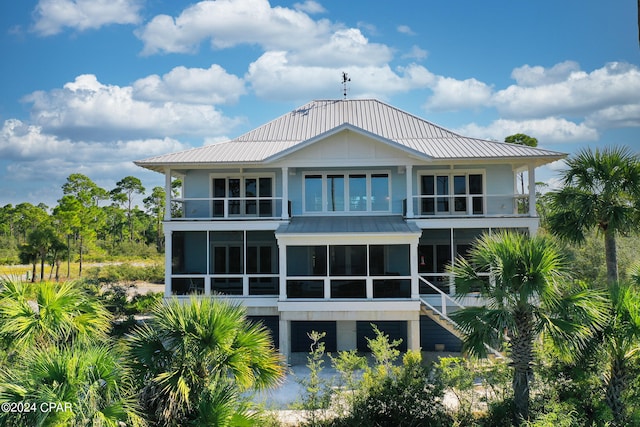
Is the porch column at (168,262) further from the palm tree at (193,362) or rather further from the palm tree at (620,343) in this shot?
the palm tree at (620,343)

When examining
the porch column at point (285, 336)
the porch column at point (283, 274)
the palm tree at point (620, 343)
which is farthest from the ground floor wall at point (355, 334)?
the palm tree at point (620, 343)

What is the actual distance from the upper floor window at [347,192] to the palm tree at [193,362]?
12.6 meters

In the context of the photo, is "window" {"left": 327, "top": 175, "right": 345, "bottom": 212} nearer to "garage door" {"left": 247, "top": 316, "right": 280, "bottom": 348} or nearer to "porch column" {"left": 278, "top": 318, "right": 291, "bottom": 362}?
"garage door" {"left": 247, "top": 316, "right": 280, "bottom": 348}

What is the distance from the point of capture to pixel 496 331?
10.7 meters

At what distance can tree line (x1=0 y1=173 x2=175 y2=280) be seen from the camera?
131ft

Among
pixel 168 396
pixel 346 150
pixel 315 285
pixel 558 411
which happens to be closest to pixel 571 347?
pixel 558 411

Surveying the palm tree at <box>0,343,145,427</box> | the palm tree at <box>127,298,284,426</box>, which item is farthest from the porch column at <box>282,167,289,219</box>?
the palm tree at <box>0,343,145,427</box>

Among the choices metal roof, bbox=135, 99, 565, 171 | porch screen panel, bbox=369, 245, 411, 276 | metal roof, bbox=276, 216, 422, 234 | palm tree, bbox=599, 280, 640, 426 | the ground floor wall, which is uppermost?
metal roof, bbox=135, 99, 565, 171

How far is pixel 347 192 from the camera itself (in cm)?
2142

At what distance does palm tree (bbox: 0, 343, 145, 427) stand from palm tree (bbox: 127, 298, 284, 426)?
519 mm

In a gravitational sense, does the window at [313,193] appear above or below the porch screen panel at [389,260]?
above

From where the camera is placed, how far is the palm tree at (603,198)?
15.3 metres

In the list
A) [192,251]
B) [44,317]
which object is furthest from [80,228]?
[44,317]

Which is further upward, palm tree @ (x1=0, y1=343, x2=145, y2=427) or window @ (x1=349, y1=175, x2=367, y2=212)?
window @ (x1=349, y1=175, x2=367, y2=212)
